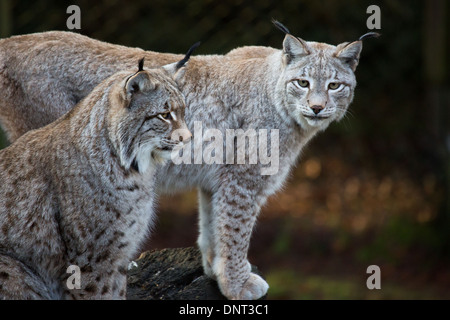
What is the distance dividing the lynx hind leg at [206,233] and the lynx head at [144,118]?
121 centimetres

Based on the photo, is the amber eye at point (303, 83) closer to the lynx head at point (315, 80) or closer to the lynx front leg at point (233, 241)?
the lynx head at point (315, 80)

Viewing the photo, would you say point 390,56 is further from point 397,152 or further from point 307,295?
point 307,295

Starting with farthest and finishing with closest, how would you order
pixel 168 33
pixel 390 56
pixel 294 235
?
pixel 390 56 < pixel 294 235 < pixel 168 33

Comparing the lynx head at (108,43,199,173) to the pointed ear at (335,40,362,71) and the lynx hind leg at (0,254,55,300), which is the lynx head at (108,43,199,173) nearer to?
the lynx hind leg at (0,254,55,300)

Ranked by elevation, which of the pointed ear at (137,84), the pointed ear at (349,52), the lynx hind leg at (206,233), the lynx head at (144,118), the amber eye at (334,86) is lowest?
the lynx hind leg at (206,233)

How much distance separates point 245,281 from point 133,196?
1.27 m

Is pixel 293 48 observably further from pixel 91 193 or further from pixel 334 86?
pixel 91 193

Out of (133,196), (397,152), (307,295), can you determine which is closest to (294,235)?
(307,295)

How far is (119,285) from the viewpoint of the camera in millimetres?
3678

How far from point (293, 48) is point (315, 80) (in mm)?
262

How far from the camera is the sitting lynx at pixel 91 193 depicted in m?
3.58

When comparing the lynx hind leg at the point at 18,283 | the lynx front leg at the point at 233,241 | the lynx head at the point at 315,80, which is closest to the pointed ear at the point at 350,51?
the lynx head at the point at 315,80

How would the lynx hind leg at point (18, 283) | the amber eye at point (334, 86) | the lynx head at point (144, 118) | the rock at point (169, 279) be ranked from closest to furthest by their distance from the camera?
Answer: the lynx hind leg at point (18, 283), the lynx head at point (144, 118), the amber eye at point (334, 86), the rock at point (169, 279)

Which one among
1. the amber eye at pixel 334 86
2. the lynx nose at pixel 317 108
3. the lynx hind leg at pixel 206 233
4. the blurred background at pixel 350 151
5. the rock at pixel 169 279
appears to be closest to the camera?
the lynx nose at pixel 317 108
